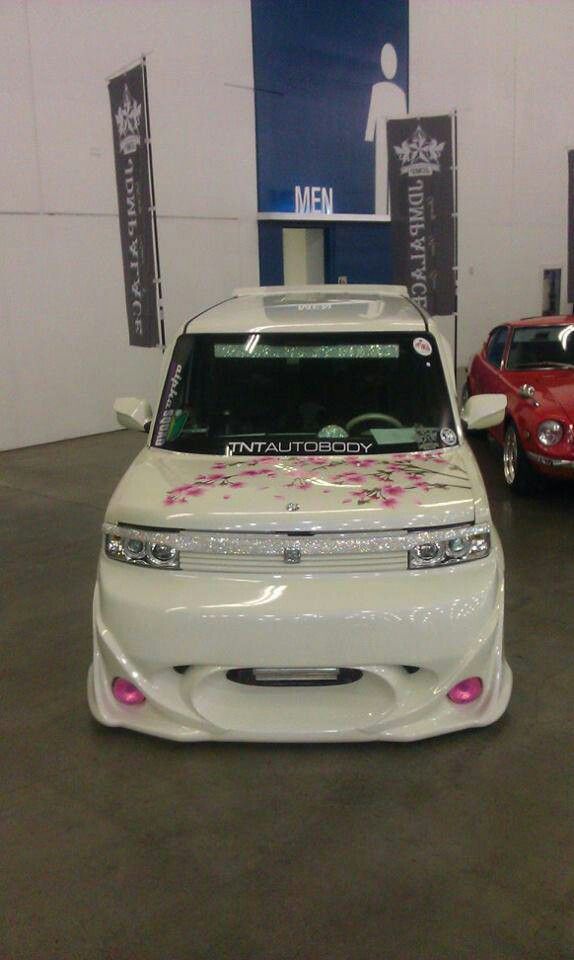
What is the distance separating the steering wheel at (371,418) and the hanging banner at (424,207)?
5823 millimetres

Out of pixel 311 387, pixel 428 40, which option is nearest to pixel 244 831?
pixel 311 387

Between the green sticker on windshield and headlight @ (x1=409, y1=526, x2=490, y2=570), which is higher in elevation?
the green sticker on windshield

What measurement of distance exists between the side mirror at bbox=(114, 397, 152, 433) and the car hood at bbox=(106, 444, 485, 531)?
556mm

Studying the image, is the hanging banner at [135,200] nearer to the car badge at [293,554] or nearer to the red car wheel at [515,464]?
the red car wheel at [515,464]

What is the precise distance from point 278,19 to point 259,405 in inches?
A: 434

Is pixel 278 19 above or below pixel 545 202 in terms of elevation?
above

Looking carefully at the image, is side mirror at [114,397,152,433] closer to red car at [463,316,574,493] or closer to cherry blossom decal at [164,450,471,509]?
cherry blossom decal at [164,450,471,509]

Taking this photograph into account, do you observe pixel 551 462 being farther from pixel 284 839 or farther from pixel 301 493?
pixel 284 839

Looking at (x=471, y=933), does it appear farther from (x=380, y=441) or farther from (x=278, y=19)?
(x=278, y=19)

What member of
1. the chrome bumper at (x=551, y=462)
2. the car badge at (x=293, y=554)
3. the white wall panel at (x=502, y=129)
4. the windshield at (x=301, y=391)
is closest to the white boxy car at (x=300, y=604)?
the car badge at (x=293, y=554)

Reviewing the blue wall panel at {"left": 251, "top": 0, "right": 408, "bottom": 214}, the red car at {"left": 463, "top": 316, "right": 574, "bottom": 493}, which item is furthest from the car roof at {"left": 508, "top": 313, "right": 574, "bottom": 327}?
the blue wall panel at {"left": 251, "top": 0, "right": 408, "bottom": 214}

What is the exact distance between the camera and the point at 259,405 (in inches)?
153

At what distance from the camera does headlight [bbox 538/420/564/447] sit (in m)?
6.36

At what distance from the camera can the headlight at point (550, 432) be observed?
636 centimetres
